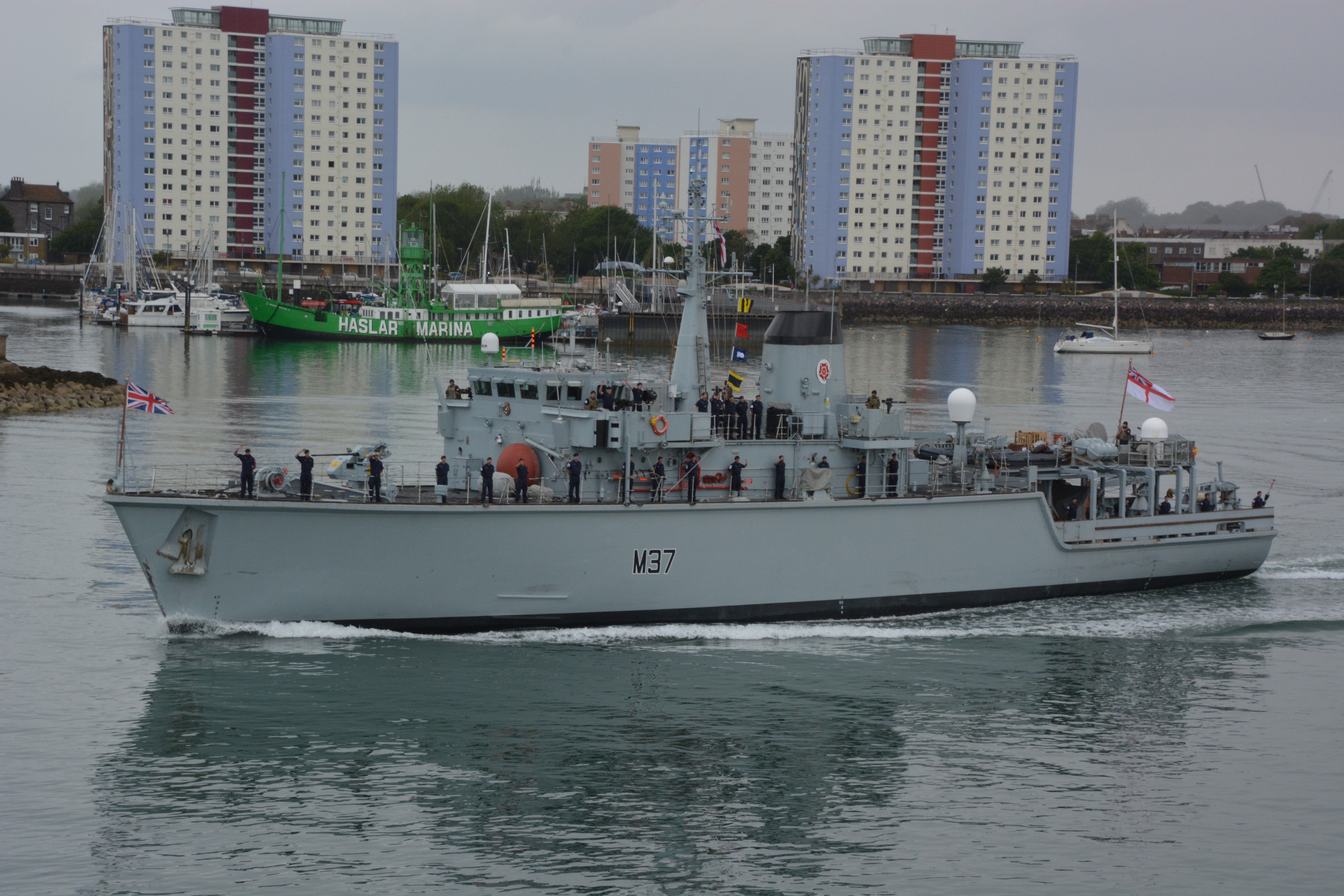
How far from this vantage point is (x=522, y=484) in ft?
76.4

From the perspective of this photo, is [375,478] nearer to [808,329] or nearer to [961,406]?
[808,329]

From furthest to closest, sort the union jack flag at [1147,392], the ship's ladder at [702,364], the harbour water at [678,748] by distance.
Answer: the union jack flag at [1147,392]
the ship's ladder at [702,364]
the harbour water at [678,748]

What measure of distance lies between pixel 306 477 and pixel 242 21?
128 metres

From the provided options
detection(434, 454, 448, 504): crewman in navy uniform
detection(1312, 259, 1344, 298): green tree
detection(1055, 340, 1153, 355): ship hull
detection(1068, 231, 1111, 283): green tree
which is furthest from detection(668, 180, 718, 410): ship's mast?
detection(1312, 259, 1344, 298): green tree

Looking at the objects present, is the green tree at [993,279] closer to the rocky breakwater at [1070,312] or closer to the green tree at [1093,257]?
the rocky breakwater at [1070,312]

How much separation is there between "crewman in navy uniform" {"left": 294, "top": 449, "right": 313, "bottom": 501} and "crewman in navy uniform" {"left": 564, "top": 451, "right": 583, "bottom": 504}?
14.8 ft

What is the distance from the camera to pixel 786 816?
1762 centimetres

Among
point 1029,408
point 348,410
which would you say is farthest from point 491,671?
point 1029,408

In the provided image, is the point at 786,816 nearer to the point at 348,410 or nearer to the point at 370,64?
the point at 348,410

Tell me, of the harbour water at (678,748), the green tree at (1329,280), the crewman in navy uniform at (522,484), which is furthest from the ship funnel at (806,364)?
the green tree at (1329,280)

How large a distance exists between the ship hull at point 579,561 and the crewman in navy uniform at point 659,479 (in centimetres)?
88

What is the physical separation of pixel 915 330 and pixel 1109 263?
46.2 meters

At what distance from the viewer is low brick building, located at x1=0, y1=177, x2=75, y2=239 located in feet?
607

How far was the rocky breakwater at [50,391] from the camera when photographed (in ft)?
176
